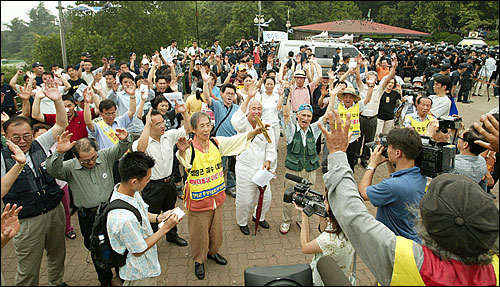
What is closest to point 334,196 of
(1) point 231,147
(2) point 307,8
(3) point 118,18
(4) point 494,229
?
(4) point 494,229

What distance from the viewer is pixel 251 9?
38.7m

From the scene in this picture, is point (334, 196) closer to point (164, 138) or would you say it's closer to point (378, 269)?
point (378, 269)

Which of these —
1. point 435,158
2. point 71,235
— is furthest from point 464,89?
point 71,235

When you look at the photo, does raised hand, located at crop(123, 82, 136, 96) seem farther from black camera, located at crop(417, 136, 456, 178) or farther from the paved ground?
black camera, located at crop(417, 136, 456, 178)

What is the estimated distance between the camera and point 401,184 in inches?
95.3

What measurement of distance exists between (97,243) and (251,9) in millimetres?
40221

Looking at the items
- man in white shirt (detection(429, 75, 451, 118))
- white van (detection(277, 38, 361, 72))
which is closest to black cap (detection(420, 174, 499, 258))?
man in white shirt (detection(429, 75, 451, 118))

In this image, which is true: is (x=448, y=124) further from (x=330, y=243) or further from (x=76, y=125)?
(x=76, y=125)

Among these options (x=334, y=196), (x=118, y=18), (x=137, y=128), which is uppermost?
(x=118, y=18)

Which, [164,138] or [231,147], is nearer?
[231,147]

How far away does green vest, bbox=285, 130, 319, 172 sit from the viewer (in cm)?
445

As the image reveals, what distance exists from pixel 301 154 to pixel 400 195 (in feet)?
6.93

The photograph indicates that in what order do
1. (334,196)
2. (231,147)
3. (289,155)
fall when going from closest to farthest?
(334,196), (231,147), (289,155)

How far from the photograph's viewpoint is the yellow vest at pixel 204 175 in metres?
3.42
